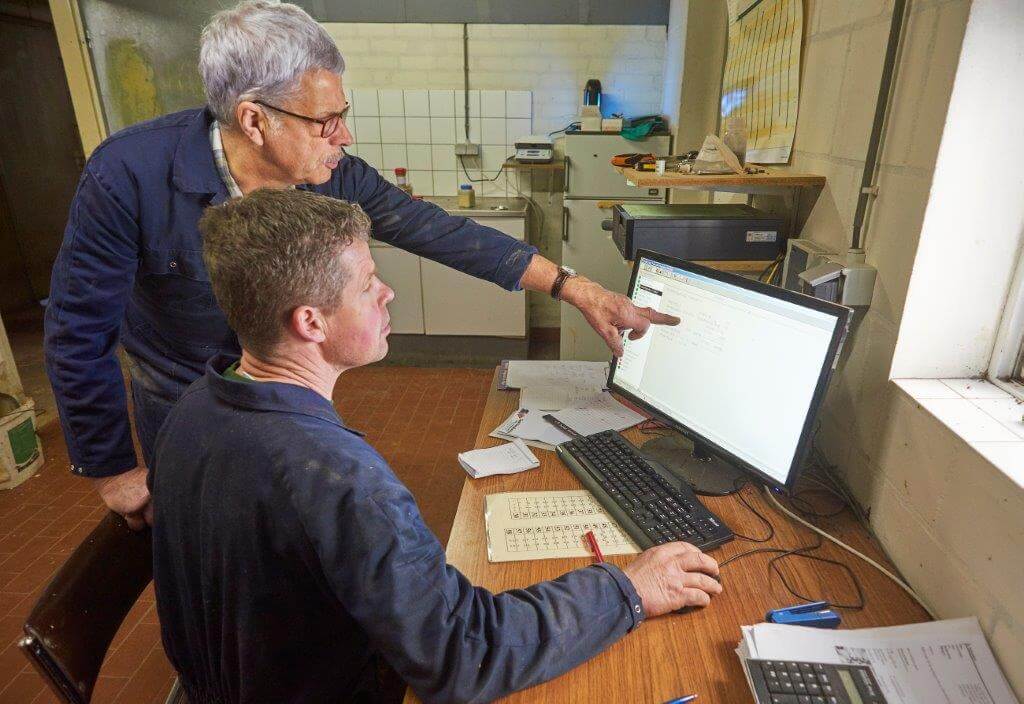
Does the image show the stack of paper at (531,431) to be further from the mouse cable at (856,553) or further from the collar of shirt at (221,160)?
the collar of shirt at (221,160)

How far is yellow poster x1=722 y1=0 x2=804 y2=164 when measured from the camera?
174 centimetres

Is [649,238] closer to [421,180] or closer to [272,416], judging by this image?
[272,416]

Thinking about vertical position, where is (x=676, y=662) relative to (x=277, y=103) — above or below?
below

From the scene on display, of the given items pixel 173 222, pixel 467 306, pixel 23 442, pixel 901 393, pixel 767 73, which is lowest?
pixel 23 442

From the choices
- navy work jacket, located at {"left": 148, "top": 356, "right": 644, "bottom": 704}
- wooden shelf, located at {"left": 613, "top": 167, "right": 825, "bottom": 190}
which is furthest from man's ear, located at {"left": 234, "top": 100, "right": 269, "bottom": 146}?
wooden shelf, located at {"left": 613, "top": 167, "right": 825, "bottom": 190}

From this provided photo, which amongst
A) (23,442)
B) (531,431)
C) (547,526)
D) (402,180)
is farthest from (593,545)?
(402,180)

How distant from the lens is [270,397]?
2.67ft

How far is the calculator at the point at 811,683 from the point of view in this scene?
0.77 m

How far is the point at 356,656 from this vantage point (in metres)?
0.98

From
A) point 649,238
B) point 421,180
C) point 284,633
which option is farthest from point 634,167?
point 421,180

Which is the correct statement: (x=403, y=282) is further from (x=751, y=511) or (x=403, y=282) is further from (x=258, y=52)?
(x=751, y=511)

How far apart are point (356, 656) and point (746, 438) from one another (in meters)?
0.80

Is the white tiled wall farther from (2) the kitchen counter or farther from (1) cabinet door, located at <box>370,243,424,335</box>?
(1) cabinet door, located at <box>370,243,424,335</box>

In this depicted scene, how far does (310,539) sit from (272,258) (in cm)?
37
